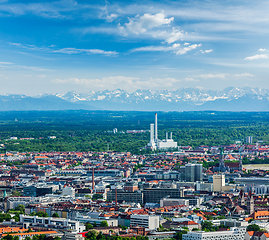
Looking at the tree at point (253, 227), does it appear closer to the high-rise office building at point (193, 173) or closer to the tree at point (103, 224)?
the tree at point (103, 224)

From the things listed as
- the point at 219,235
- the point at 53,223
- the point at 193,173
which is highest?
the point at 193,173

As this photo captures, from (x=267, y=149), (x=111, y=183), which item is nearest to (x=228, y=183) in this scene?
(x=111, y=183)

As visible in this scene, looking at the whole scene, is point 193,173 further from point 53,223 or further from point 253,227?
point 53,223

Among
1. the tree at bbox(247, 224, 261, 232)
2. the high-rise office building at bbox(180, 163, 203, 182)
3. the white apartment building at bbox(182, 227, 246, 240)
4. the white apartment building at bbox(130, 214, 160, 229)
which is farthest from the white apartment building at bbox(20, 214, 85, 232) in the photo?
the high-rise office building at bbox(180, 163, 203, 182)

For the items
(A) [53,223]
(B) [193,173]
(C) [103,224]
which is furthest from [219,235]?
(B) [193,173]

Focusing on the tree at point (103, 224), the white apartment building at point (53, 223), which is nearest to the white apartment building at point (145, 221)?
the tree at point (103, 224)
